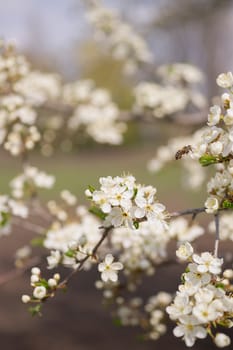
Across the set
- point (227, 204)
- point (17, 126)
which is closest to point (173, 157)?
point (17, 126)

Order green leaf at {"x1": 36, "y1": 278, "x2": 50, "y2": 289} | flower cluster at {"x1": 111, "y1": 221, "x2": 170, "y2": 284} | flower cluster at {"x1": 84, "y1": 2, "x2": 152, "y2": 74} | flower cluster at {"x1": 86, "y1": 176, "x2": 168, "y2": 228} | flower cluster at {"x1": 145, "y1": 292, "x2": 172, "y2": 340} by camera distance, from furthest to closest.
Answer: flower cluster at {"x1": 84, "y1": 2, "x2": 152, "y2": 74} → flower cluster at {"x1": 145, "y1": 292, "x2": 172, "y2": 340} → flower cluster at {"x1": 111, "y1": 221, "x2": 170, "y2": 284} → green leaf at {"x1": 36, "y1": 278, "x2": 50, "y2": 289} → flower cluster at {"x1": 86, "y1": 176, "x2": 168, "y2": 228}

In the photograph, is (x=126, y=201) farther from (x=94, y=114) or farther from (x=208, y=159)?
(x=94, y=114)

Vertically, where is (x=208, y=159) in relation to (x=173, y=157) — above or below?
below

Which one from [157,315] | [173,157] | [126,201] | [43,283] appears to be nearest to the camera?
[126,201]

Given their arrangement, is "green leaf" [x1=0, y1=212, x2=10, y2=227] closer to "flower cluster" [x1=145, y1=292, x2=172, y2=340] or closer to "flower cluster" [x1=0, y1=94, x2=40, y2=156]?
"flower cluster" [x1=0, y1=94, x2=40, y2=156]

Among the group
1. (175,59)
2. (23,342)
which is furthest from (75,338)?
(175,59)

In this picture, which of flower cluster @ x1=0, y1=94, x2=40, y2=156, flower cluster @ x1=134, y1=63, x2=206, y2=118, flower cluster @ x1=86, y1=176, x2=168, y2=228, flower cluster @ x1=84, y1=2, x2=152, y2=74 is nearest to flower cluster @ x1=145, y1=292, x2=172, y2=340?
flower cluster @ x1=0, y1=94, x2=40, y2=156

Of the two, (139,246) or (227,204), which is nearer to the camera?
(227,204)
